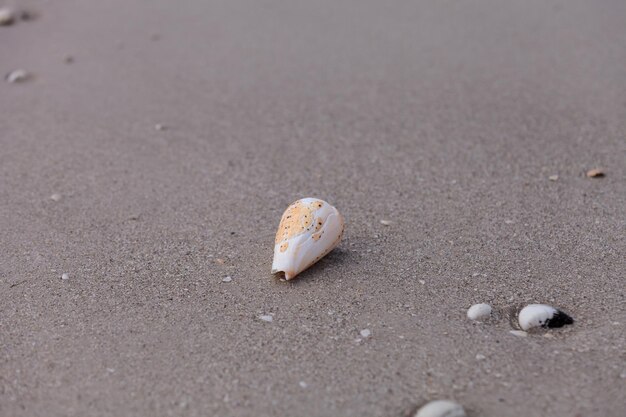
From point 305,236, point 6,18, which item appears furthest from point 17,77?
point 305,236

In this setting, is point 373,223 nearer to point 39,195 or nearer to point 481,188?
point 481,188

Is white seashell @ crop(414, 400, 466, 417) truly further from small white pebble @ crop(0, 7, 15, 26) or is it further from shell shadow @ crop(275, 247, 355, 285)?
small white pebble @ crop(0, 7, 15, 26)

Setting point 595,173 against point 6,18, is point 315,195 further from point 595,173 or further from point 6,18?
point 6,18

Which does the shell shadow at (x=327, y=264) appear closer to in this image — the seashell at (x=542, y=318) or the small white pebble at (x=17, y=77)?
the seashell at (x=542, y=318)

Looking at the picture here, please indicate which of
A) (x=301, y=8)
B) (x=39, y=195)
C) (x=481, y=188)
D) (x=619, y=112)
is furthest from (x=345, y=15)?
(x=39, y=195)

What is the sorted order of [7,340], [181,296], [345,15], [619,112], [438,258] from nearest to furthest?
[7,340], [181,296], [438,258], [619,112], [345,15]

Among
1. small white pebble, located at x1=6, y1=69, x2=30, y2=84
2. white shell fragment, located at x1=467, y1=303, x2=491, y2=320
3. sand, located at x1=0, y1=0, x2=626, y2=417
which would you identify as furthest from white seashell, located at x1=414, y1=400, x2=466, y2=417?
small white pebble, located at x1=6, y1=69, x2=30, y2=84
